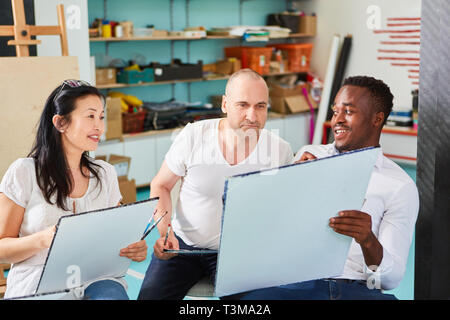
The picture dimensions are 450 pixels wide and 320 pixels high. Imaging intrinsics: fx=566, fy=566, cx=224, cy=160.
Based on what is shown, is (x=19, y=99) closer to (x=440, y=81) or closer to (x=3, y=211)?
(x=3, y=211)

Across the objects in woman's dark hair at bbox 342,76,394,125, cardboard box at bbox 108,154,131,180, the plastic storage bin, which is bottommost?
cardboard box at bbox 108,154,131,180

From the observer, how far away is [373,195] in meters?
1.71

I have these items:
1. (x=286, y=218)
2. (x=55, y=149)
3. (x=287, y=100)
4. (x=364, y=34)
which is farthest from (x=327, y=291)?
(x=364, y=34)

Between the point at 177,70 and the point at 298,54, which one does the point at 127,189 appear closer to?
the point at 177,70

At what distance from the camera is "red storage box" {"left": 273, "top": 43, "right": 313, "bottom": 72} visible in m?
6.91

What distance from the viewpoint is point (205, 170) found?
2.14 meters

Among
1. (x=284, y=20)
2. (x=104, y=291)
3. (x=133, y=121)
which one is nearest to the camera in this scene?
(x=104, y=291)

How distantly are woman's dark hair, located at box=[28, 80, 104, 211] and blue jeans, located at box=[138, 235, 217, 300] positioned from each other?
42cm

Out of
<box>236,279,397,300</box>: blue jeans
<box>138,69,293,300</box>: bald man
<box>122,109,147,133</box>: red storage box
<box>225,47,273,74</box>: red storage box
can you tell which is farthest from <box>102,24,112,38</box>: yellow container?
<box>236,279,397,300</box>: blue jeans

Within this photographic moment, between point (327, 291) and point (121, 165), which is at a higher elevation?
point (327, 291)

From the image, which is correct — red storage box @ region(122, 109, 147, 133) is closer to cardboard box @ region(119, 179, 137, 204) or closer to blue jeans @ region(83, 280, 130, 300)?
→ cardboard box @ region(119, 179, 137, 204)

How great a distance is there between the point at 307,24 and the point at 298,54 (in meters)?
0.49

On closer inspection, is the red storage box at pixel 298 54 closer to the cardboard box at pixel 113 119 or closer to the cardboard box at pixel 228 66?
the cardboard box at pixel 228 66

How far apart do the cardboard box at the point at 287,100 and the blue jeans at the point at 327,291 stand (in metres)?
5.07
